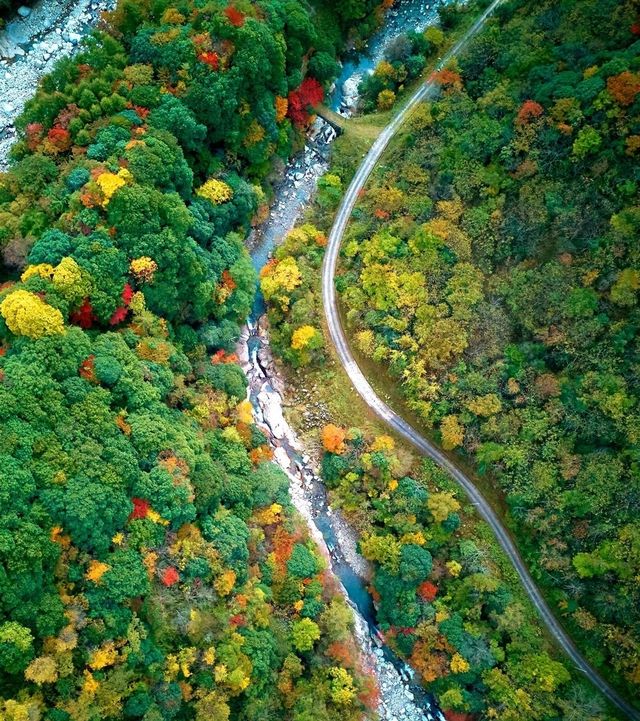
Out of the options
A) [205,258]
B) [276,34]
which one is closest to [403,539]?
[205,258]

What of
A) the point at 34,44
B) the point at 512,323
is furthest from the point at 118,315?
the point at 512,323

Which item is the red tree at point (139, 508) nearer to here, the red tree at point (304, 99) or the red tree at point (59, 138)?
the red tree at point (59, 138)

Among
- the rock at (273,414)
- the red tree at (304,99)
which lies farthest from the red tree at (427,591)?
the red tree at (304,99)

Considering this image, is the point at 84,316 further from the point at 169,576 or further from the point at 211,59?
the point at 211,59

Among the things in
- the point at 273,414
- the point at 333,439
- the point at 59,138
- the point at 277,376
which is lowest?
the point at 273,414

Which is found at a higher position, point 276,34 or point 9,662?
point 276,34

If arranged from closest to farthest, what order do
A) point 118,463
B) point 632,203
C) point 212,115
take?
point 118,463 < point 632,203 < point 212,115

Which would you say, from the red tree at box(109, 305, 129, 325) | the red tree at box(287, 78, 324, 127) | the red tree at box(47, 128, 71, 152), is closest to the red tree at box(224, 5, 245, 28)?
the red tree at box(287, 78, 324, 127)

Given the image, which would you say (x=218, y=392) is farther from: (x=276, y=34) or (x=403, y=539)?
(x=276, y=34)
